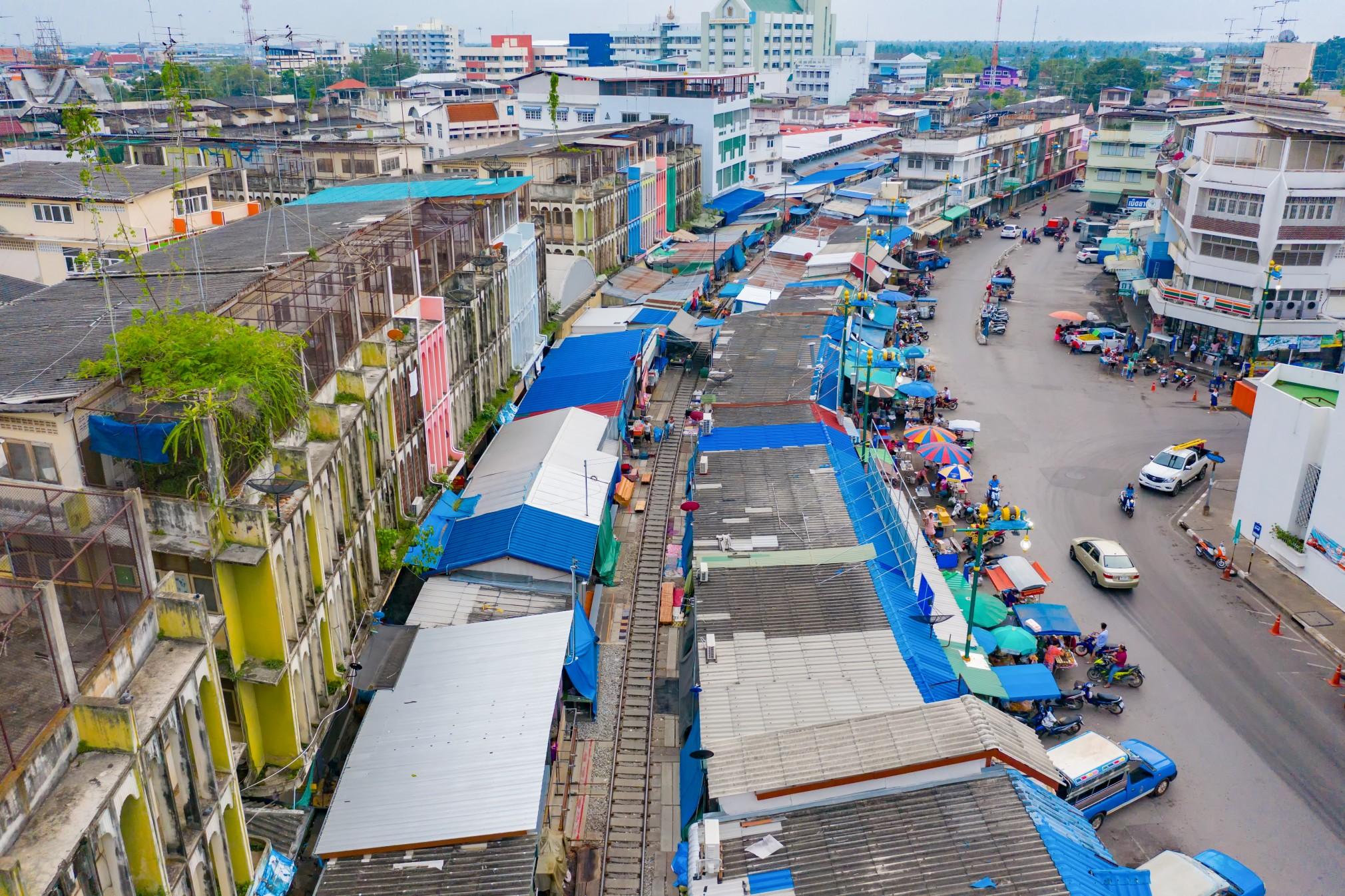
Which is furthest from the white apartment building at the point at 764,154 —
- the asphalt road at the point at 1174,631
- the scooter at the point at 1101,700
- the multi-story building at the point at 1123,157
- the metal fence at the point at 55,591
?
the metal fence at the point at 55,591

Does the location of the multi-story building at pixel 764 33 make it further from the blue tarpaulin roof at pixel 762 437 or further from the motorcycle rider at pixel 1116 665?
the motorcycle rider at pixel 1116 665

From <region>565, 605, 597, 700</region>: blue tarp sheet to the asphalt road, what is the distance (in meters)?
11.7

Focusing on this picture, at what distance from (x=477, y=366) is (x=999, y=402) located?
24.2 metres

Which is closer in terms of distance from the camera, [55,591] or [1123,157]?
[55,591]

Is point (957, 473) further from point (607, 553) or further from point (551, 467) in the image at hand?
point (551, 467)

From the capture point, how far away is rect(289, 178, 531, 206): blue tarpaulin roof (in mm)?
37469

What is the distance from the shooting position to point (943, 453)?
35.9 m

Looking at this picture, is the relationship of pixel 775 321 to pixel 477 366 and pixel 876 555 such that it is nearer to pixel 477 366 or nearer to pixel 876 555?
pixel 477 366

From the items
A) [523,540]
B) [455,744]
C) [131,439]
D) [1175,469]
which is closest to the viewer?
[131,439]

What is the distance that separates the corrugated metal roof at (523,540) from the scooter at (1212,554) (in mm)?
19115

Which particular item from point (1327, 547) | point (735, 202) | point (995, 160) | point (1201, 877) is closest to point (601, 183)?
point (735, 202)

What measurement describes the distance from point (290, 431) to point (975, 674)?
15419 mm

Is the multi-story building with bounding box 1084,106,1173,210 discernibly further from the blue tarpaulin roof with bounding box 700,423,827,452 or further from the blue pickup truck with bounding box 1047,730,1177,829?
the blue pickup truck with bounding box 1047,730,1177,829

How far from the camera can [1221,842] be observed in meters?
21.1
